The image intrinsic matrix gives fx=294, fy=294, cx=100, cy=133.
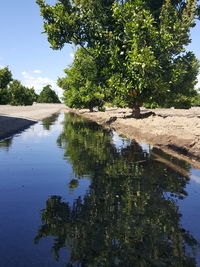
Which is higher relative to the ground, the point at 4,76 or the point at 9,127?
the point at 4,76

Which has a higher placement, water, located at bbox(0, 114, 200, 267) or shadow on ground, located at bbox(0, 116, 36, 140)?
water, located at bbox(0, 114, 200, 267)

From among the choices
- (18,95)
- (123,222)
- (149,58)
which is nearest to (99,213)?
(123,222)

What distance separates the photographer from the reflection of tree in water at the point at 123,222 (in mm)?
5180

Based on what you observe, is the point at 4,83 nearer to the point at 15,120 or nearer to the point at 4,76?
the point at 4,76

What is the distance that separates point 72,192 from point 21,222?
2.49 meters

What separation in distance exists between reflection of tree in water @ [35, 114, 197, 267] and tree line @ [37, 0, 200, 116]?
20.2 meters

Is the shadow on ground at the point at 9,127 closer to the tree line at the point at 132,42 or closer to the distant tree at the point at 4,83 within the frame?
the tree line at the point at 132,42

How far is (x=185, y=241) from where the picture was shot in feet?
19.0

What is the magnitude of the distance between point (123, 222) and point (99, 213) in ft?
2.34

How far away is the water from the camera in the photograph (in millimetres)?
5172

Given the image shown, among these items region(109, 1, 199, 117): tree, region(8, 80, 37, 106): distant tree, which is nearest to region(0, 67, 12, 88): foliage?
region(8, 80, 37, 106): distant tree

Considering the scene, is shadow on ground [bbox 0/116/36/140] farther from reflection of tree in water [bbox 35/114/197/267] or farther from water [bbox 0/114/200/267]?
reflection of tree in water [bbox 35/114/197/267]

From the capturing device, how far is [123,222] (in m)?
6.62

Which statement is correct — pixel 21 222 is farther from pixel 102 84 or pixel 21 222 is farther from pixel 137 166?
pixel 102 84
